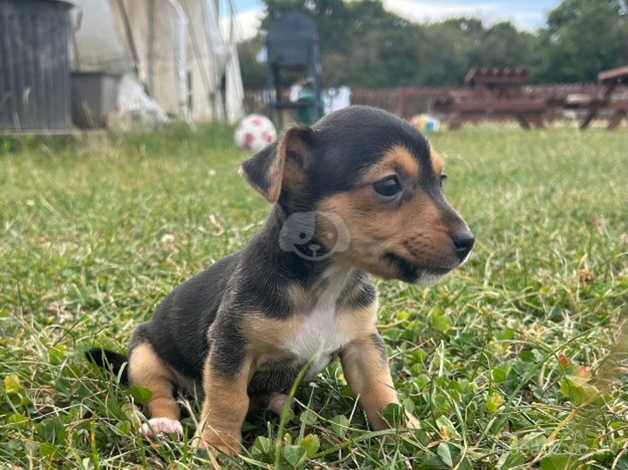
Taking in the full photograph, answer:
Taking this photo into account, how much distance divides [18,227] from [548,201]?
4254mm

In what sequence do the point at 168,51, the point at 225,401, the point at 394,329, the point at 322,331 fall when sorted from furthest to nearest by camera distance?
1. the point at 168,51
2. the point at 394,329
3. the point at 322,331
4. the point at 225,401

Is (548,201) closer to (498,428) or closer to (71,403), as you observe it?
(498,428)

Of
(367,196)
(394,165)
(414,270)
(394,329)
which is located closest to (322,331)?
(414,270)

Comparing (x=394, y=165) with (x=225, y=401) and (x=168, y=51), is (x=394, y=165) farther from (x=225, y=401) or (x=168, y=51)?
(x=168, y=51)

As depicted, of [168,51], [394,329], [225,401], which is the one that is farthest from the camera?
[168,51]

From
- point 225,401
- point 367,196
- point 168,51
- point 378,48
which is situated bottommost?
point 225,401

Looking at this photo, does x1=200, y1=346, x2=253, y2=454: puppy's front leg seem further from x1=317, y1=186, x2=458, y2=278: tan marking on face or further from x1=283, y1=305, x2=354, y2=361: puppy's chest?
x1=317, y1=186, x2=458, y2=278: tan marking on face

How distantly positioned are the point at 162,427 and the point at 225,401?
0.24 metres

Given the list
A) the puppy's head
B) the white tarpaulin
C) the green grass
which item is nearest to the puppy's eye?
the puppy's head

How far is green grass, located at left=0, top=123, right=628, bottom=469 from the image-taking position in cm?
194

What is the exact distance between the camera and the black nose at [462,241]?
2.13 meters

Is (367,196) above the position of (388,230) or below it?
above

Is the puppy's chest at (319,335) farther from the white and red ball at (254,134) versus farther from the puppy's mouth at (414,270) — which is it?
the white and red ball at (254,134)

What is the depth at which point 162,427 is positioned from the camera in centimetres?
217
